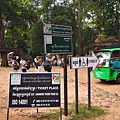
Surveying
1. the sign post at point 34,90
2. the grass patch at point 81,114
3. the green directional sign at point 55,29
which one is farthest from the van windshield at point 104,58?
the sign post at point 34,90

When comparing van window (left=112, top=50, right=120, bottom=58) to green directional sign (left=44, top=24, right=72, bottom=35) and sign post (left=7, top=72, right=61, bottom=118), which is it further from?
sign post (left=7, top=72, right=61, bottom=118)

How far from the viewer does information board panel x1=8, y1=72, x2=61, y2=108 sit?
215 inches

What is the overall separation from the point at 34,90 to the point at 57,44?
1287 millimetres

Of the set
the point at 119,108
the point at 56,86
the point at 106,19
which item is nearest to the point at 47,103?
the point at 56,86

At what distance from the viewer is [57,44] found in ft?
18.8

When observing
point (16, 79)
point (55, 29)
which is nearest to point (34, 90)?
point (16, 79)

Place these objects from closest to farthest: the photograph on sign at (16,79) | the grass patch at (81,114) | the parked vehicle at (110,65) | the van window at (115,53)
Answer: the photograph on sign at (16,79) < the grass patch at (81,114) < the parked vehicle at (110,65) < the van window at (115,53)

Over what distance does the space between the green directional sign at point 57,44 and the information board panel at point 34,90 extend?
0.63m

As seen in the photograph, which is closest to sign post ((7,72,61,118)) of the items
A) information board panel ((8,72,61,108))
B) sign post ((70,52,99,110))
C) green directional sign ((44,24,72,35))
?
information board panel ((8,72,61,108))

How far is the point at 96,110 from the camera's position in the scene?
6355mm

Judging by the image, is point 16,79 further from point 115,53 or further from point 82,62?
point 115,53

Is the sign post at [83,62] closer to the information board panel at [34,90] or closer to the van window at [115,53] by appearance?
the information board panel at [34,90]

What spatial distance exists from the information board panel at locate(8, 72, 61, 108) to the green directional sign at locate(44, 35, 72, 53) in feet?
2.06

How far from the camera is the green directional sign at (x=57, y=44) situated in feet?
18.4
